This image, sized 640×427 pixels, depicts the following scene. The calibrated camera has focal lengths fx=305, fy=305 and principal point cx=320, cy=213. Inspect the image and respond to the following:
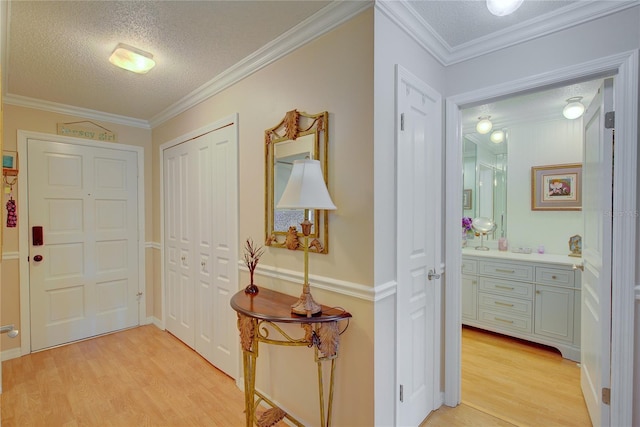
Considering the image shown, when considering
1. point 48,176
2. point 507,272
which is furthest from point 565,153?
point 48,176

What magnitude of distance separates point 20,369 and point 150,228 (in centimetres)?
168

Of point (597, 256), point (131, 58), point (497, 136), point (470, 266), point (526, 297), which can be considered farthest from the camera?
point (497, 136)

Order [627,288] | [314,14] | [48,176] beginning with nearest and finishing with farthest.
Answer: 1. [627,288]
2. [314,14]
3. [48,176]

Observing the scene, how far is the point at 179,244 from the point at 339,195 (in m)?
2.20

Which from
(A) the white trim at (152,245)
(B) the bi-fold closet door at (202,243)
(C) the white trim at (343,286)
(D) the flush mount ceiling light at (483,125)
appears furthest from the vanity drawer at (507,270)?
(A) the white trim at (152,245)

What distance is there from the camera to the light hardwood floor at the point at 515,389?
204 cm

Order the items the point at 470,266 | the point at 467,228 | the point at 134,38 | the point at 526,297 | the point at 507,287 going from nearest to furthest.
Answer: the point at 134,38 < the point at 526,297 < the point at 507,287 < the point at 470,266 < the point at 467,228

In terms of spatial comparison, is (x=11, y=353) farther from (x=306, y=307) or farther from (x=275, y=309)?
(x=306, y=307)

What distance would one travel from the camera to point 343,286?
1.67m

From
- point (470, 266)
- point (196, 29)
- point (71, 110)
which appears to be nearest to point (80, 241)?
point (71, 110)

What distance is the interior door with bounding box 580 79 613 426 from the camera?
1678 mm

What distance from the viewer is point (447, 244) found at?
219 cm

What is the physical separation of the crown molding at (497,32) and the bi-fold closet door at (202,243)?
1465mm

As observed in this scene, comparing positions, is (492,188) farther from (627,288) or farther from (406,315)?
(406,315)
